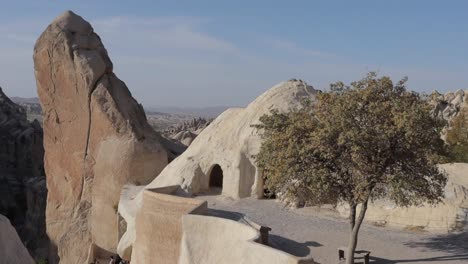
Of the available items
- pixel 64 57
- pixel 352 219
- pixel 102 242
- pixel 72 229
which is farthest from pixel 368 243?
pixel 64 57

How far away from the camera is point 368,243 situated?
1808 centimetres

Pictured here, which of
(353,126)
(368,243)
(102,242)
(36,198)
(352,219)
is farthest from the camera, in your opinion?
(36,198)

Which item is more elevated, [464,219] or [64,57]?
[64,57]

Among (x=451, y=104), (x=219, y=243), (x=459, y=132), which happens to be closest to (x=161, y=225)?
(x=219, y=243)

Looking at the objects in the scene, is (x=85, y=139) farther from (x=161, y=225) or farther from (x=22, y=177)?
(x=22, y=177)

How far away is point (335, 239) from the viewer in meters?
18.5

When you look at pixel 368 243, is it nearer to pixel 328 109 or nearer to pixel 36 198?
pixel 328 109

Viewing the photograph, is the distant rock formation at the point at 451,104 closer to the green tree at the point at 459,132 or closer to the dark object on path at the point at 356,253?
the green tree at the point at 459,132

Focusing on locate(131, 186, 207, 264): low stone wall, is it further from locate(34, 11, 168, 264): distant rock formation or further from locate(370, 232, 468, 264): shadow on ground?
locate(34, 11, 168, 264): distant rock formation

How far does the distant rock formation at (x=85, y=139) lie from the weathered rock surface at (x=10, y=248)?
69.1 feet

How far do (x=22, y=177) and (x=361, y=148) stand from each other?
4064cm

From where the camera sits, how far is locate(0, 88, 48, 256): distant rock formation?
144 feet

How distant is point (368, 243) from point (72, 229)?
17.3m

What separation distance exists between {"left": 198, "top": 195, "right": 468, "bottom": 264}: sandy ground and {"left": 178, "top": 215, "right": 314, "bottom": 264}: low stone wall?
6.51 feet
